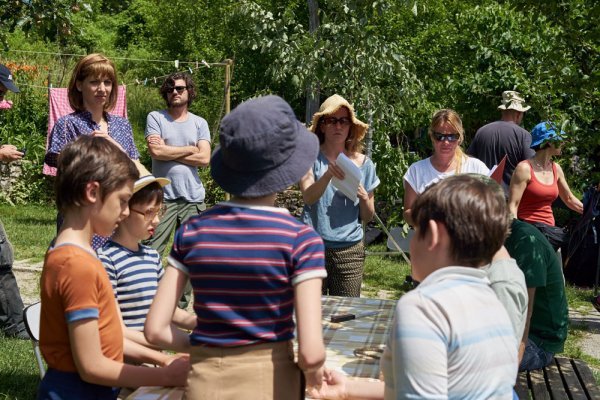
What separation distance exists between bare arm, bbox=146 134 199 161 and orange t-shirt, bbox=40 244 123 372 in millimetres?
3678

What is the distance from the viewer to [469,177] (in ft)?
6.92

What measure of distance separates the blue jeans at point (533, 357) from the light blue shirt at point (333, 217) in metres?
1.39

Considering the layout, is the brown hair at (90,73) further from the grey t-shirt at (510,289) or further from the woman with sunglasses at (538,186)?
the woman with sunglasses at (538,186)

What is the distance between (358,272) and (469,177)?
277 cm

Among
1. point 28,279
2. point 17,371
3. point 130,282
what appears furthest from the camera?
point 28,279

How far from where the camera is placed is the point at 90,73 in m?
4.37

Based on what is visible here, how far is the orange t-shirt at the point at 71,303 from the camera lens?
2.26 metres

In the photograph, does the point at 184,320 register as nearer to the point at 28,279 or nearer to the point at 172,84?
the point at 172,84

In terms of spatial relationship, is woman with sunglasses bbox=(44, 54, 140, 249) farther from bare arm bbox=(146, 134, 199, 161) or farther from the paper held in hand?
bare arm bbox=(146, 134, 199, 161)

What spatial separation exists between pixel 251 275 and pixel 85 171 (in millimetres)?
681

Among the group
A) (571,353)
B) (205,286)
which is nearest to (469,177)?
(205,286)

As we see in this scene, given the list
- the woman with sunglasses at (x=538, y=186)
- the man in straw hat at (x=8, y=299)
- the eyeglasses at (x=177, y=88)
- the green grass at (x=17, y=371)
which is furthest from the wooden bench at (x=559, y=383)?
the eyeglasses at (x=177, y=88)

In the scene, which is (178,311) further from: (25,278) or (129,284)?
(25,278)

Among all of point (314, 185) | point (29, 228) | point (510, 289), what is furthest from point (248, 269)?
point (29, 228)
